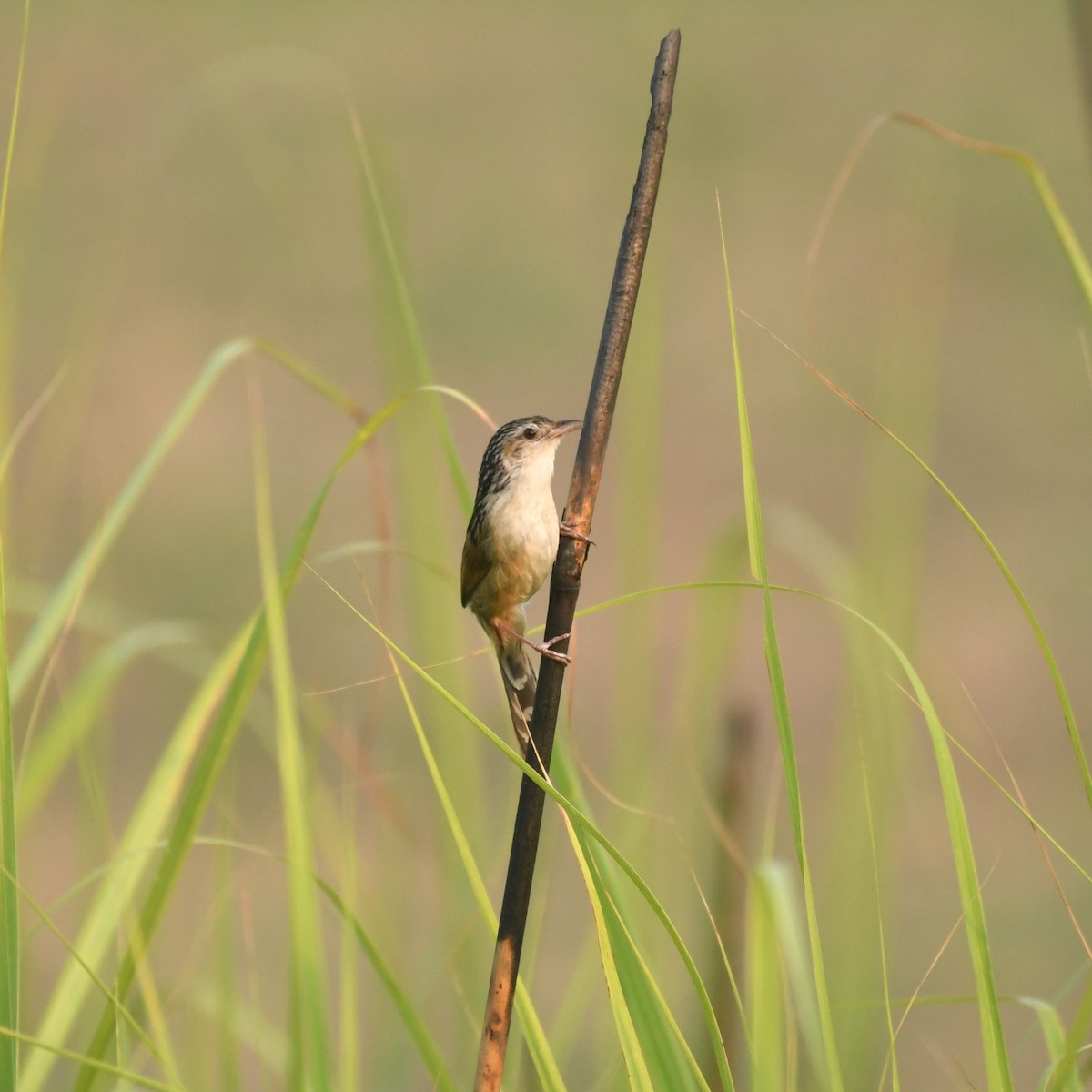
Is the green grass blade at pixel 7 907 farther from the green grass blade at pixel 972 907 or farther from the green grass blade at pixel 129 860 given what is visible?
the green grass blade at pixel 972 907

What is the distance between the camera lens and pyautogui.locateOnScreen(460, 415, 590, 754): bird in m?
1.97

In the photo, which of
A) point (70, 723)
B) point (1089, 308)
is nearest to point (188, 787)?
point (70, 723)

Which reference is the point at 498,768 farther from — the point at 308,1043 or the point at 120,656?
the point at 308,1043

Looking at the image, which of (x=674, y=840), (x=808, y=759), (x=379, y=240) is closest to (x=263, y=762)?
(x=808, y=759)

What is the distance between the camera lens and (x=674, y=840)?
5.74ft

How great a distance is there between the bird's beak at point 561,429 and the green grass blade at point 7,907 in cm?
113

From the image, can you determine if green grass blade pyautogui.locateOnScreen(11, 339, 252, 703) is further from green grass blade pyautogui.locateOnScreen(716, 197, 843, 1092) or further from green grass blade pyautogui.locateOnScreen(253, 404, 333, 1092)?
green grass blade pyautogui.locateOnScreen(716, 197, 843, 1092)

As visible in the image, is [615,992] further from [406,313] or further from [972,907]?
[406,313]

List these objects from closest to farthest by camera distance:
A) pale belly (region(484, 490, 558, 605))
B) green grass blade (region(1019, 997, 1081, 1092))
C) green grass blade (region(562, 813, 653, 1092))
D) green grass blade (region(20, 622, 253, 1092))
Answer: green grass blade (region(1019, 997, 1081, 1092))
green grass blade (region(562, 813, 653, 1092))
green grass blade (region(20, 622, 253, 1092))
pale belly (region(484, 490, 558, 605))

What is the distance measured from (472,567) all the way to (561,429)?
0.97 feet

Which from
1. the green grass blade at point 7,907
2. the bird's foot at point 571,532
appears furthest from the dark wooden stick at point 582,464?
the green grass blade at point 7,907

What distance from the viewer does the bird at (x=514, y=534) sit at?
1972 millimetres

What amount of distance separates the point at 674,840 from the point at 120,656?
833 mm

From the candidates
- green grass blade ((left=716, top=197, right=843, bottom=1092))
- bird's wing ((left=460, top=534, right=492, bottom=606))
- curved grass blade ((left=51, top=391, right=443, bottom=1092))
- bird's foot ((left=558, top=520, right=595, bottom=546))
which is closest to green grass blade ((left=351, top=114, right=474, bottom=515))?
curved grass blade ((left=51, top=391, right=443, bottom=1092))
